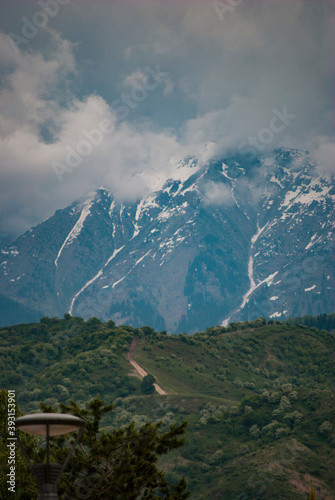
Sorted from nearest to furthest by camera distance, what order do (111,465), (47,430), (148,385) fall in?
(47,430) < (111,465) < (148,385)

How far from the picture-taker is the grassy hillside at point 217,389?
86125mm

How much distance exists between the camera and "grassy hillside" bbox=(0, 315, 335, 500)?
8612cm

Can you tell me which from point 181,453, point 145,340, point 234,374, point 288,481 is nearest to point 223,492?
point 288,481

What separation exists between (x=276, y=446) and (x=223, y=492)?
14.3 metres

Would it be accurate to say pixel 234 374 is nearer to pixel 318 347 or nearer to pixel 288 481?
pixel 318 347

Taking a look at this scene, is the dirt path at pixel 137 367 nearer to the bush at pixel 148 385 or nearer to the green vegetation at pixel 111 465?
the bush at pixel 148 385

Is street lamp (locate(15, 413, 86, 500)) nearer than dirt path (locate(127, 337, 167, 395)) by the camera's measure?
Yes

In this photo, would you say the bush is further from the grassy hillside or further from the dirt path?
the dirt path

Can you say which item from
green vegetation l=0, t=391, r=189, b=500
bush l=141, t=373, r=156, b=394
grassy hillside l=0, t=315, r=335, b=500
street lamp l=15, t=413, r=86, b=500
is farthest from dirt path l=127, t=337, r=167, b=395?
street lamp l=15, t=413, r=86, b=500

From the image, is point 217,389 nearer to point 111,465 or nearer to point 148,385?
point 148,385

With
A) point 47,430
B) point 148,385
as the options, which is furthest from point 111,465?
point 148,385

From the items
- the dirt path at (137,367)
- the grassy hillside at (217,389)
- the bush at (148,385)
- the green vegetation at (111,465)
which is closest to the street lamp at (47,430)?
the green vegetation at (111,465)

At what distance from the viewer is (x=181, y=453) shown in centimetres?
9669

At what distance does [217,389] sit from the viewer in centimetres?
14062
